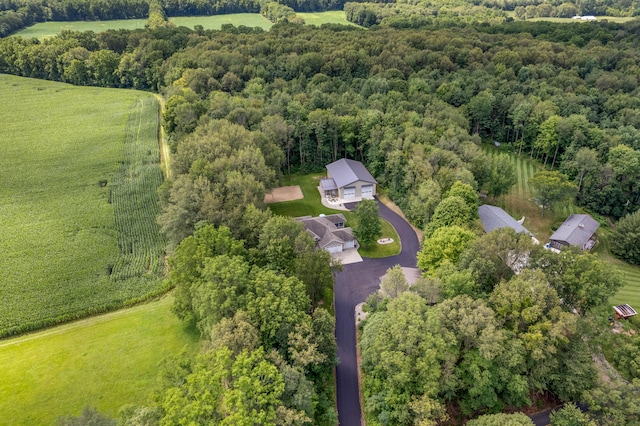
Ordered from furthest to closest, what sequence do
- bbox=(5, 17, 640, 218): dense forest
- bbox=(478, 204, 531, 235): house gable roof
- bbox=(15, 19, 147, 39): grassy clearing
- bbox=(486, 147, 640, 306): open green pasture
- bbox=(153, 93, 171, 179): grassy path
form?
1. bbox=(15, 19, 147, 39): grassy clearing
2. bbox=(153, 93, 171, 179): grassy path
3. bbox=(5, 17, 640, 218): dense forest
4. bbox=(478, 204, 531, 235): house gable roof
5. bbox=(486, 147, 640, 306): open green pasture

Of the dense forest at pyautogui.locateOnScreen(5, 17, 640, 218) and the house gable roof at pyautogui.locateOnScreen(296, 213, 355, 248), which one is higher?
the dense forest at pyautogui.locateOnScreen(5, 17, 640, 218)

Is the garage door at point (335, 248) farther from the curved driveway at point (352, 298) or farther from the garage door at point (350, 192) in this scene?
the garage door at point (350, 192)

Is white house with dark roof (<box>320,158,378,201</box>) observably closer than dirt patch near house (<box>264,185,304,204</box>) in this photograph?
Yes

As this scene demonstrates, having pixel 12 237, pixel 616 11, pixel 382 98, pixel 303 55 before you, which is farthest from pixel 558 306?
pixel 616 11

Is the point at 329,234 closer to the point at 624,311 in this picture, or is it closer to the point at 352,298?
the point at 352,298

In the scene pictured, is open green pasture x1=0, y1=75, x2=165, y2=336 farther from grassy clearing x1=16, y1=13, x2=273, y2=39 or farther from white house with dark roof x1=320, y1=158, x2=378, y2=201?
grassy clearing x1=16, y1=13, x2=273, y2=39

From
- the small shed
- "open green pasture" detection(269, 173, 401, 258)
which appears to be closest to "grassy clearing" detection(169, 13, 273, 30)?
"open green pasture" detection(269, 173, 401, 258)

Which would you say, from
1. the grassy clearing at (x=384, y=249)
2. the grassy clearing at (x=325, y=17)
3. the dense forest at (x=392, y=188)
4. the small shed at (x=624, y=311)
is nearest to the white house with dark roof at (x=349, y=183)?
the dense forest at (x=392, y=188)
